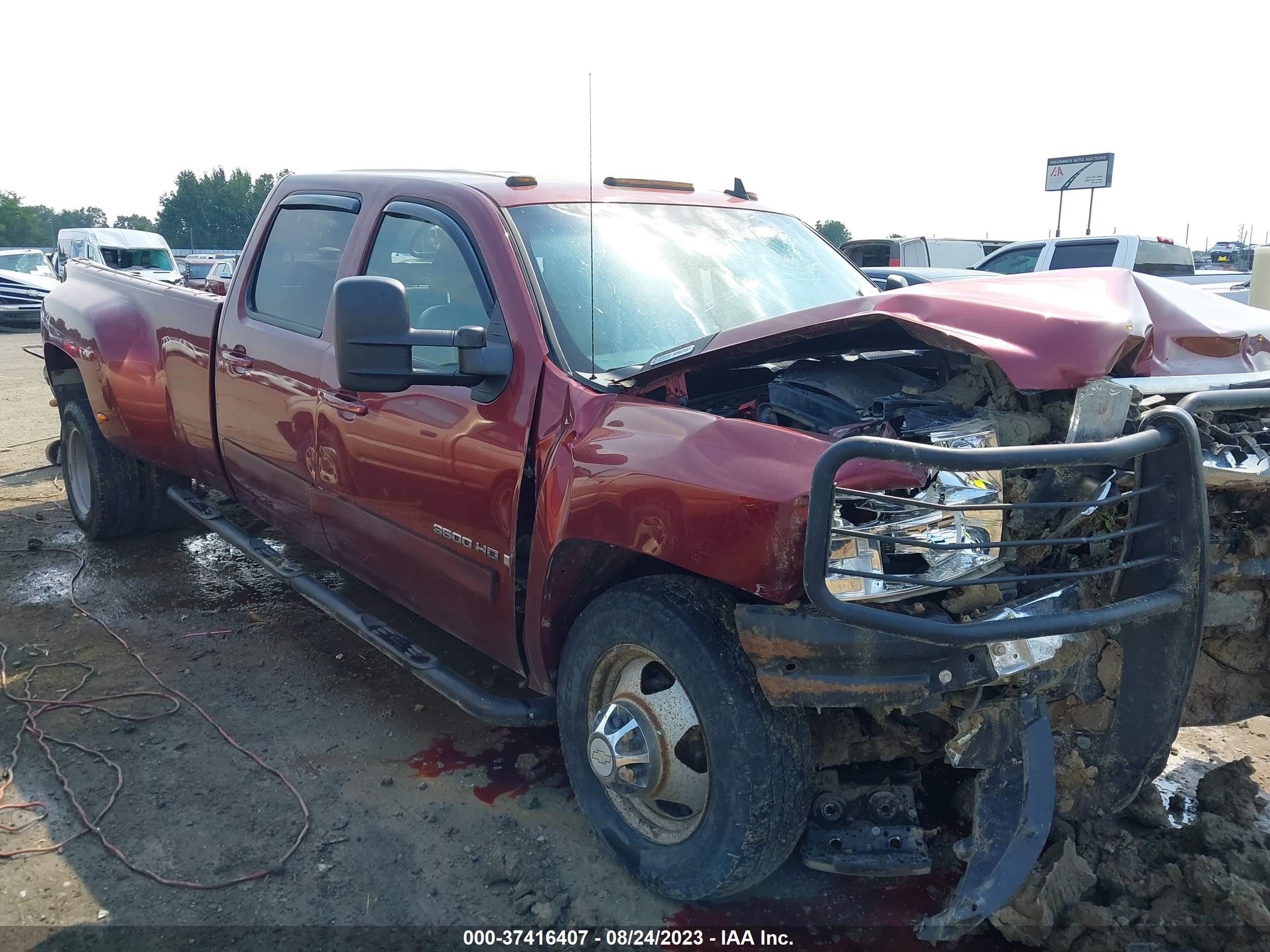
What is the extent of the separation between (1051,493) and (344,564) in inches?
104

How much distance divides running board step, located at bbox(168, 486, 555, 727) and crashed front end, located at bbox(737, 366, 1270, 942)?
102cm

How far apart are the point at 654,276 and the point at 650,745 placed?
147cm

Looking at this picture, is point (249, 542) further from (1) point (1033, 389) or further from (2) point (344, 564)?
(1) point (1033, 389)

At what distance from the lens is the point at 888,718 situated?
2457 millimetres

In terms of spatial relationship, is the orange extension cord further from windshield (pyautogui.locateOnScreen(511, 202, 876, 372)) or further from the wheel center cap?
windshield (pyautogui.locateOnScreen(511, 202, 876, 372))

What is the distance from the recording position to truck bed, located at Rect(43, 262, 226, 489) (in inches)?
174

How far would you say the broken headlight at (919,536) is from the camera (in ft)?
6.54

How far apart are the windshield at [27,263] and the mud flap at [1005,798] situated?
948 inches

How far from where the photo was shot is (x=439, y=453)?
297 cm

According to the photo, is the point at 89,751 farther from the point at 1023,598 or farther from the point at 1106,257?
the point at 1106,257

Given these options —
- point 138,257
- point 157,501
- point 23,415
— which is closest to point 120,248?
point 138,257

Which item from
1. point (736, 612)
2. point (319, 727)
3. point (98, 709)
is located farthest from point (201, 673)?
point (736, 612)

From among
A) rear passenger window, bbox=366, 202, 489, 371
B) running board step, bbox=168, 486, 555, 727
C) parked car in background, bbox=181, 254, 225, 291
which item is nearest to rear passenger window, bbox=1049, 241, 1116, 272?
rear passenger window, bbox=366, 202, 489, 371

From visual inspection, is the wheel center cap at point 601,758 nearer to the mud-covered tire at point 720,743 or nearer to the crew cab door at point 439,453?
the mud-covered tire at point 720,743
